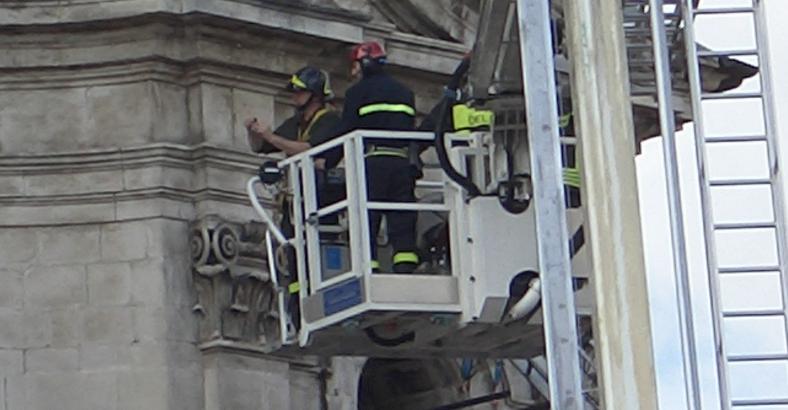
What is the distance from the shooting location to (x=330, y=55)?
80.5 ft

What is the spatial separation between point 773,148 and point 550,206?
1273 mm

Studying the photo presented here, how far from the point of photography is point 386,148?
21359mm

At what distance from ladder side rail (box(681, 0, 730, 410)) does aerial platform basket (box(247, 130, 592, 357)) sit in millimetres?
3032

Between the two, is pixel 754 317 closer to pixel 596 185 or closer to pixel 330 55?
pixel 596 185

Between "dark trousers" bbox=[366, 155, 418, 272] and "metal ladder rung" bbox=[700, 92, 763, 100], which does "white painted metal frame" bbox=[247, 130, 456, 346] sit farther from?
"metal ladder rung" bbox=[700, 92, 763, 100]

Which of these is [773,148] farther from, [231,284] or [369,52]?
[231,284]

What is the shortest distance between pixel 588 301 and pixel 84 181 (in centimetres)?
454

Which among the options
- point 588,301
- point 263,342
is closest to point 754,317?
point 588,301

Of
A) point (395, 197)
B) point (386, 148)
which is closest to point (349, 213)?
point (395, 197)

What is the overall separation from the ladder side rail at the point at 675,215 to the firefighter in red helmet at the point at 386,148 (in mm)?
3633

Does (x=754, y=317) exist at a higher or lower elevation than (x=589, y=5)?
lower

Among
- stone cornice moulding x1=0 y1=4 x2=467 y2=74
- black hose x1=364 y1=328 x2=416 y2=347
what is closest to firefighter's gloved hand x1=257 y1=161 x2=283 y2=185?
black hose x1=364 y1=328 x2=416 y2=347

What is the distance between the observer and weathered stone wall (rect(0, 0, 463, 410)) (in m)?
23.3

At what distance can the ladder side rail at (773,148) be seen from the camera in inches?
701
